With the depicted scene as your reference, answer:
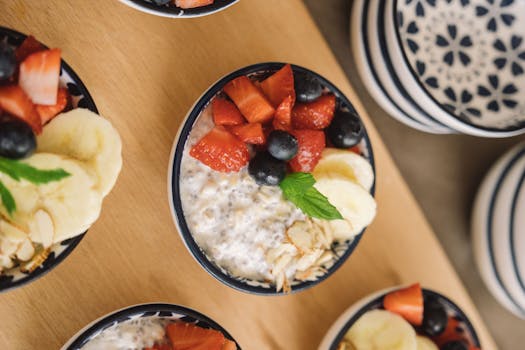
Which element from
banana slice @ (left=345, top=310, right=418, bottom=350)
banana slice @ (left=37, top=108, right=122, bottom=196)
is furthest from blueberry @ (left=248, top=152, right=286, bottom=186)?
banana slice @ (left=345, top=310, right=418, bottom=350)

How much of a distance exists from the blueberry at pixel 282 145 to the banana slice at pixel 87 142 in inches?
10.2

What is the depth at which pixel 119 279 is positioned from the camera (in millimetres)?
1096

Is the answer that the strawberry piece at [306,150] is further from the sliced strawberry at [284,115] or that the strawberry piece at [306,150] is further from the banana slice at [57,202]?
the banana slice at [57,202]

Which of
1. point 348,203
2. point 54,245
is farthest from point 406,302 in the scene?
point 54,245

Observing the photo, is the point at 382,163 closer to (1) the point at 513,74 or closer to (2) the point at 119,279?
(1) the point at 513,74

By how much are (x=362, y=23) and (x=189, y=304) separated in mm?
670

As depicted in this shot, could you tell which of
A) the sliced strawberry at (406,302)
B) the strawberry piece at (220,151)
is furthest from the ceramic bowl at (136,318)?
the sliced strawberry at (406,302)

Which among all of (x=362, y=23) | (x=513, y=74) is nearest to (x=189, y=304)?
(x=362, y=23)

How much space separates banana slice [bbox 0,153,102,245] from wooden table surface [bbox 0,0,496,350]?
7.7 inches

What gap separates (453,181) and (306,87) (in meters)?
0.57

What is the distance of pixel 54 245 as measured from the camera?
90 cm

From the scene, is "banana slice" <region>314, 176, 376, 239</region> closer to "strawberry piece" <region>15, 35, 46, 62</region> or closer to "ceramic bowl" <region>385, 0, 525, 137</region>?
"ceramic bowl" <region>385, 0, 525, 137</region>

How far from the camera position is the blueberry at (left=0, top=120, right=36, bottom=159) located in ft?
2.65

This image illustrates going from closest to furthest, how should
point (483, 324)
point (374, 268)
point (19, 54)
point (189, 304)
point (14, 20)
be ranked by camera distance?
point (19, 54) < point (14, 20) < point (189, 304) < point (374, 268) < point (483, 324)
